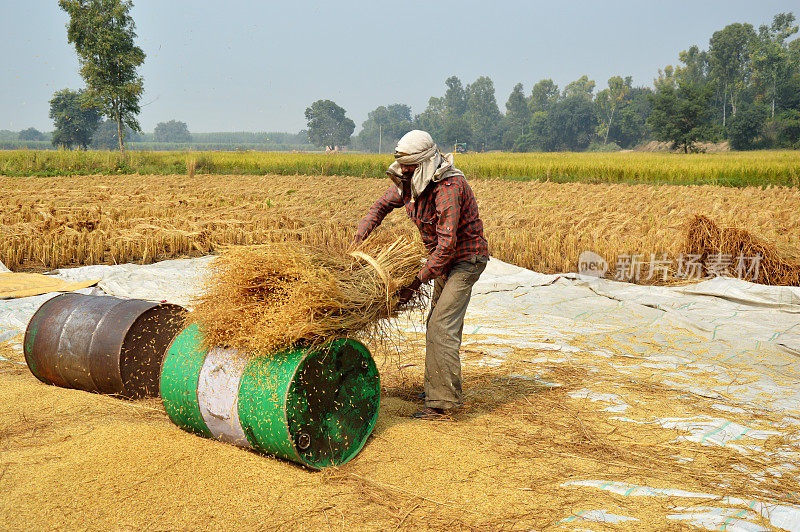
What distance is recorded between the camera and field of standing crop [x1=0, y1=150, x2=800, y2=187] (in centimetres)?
2202

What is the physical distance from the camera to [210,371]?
3461 mm

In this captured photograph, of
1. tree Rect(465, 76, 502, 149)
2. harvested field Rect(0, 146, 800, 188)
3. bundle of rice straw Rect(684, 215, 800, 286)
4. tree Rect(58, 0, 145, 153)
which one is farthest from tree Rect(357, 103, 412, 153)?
bundle of rice straw Rect(684, 215, 800, 286)

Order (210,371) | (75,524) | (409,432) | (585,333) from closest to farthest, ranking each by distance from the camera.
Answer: (75,524), (210,371), (409,432), (585,333)

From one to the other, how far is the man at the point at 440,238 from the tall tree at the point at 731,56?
281 feet

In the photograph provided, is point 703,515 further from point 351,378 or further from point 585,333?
point 585,333

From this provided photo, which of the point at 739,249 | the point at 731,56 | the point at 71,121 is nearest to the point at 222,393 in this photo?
the point at 739,249

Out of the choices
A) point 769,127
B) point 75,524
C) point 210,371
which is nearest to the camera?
point 75,524

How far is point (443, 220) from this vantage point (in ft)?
12.9

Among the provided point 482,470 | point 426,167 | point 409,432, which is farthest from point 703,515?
point 426,167

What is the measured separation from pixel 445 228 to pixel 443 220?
6 centimetres

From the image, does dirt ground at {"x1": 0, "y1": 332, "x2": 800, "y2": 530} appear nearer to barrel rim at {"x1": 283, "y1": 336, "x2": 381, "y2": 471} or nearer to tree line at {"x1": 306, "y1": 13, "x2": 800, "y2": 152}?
barrel rim at {"x1": 283, "y1": 336, "x2": 381, "y2": 471}

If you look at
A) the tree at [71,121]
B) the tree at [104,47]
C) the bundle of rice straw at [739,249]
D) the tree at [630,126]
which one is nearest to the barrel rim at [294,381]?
the bundle of rice straw at [739,249]

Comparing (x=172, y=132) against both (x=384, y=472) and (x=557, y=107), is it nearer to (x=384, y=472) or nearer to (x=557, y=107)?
(x=557, y=107)

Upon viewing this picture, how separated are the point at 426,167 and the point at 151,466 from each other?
2305 mm
